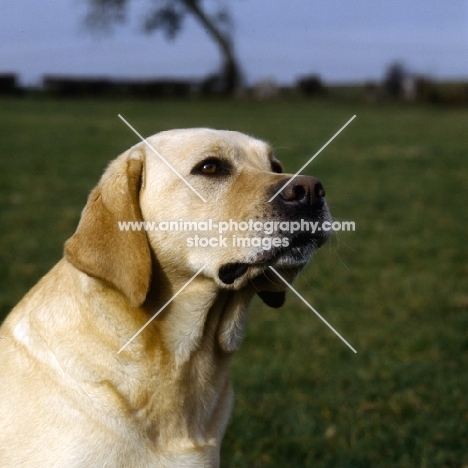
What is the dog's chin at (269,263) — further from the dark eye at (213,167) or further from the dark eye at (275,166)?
the dark eye at (275,166)

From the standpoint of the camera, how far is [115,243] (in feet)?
11.1

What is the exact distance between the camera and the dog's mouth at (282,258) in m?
3.46

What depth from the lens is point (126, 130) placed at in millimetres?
22219

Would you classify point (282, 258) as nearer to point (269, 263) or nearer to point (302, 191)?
point (269, 263)

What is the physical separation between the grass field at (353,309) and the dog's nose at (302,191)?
0.59 meters

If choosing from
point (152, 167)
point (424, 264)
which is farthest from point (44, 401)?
point (424, 264)

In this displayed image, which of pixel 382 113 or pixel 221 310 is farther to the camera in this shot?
pixel 382 113

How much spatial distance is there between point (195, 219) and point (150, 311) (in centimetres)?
48

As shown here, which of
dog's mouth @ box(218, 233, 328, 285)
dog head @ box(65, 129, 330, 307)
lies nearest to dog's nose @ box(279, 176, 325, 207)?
dog head @ box(65, 129, 330, 307)

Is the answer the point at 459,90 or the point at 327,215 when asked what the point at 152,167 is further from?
the point at 459,90

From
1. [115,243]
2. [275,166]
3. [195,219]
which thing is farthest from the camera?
[275,166]

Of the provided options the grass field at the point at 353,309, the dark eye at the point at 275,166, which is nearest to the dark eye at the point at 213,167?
the dark eye at the point at 275,166

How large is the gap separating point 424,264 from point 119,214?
257 inches

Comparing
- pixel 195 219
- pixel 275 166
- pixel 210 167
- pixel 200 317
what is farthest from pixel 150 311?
pixel 275 166
